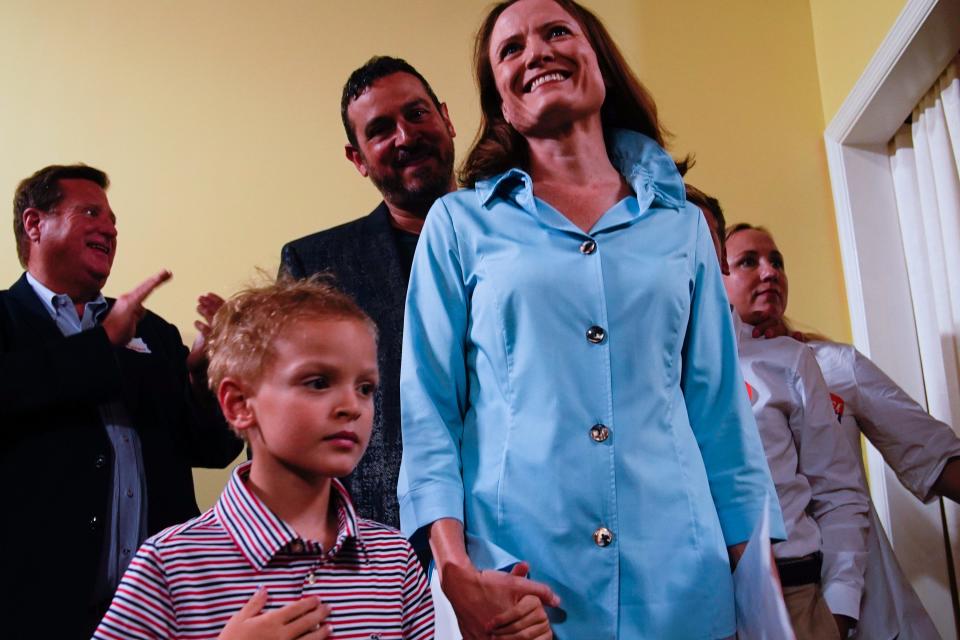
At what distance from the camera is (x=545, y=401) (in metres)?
1.11

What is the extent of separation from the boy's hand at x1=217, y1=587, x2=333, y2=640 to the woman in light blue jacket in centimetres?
13

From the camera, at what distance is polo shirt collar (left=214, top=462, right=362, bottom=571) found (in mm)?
1034

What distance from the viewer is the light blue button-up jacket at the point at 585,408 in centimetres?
108

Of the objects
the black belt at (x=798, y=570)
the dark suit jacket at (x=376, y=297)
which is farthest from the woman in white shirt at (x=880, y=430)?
the dark suit jacket at (x=376, y=297)

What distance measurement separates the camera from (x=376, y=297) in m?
1.70

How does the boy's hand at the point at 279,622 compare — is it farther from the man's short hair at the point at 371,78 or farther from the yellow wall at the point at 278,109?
the yellow wall at the point at 278,109

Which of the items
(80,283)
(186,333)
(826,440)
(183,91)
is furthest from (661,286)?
(183,91)

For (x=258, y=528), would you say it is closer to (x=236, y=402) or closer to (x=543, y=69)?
(x=236, y=402)

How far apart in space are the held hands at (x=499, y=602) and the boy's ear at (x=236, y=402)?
0.28 meters

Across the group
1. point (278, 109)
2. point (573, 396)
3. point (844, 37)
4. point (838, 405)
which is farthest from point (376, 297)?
point (844, 37)

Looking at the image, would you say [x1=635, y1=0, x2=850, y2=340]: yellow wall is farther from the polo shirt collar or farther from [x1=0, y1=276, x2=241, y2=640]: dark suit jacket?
the polo shirt collar

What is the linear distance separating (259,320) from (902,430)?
5.64ft

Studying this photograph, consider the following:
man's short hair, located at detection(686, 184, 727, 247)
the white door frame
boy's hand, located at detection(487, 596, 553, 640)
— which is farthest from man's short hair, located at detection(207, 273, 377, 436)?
the white door frame

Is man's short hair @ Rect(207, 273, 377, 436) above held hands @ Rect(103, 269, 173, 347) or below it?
below
